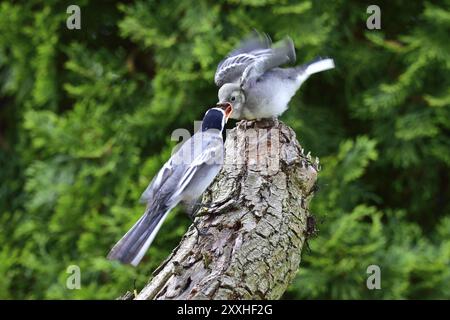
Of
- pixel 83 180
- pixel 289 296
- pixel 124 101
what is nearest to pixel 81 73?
pixel 124 101

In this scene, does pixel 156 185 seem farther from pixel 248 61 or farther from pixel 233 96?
pixel 248 61

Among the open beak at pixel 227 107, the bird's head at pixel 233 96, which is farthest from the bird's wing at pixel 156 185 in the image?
the bird's head at pixel 233 96

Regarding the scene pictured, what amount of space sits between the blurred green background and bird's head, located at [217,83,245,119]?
0.84 metres

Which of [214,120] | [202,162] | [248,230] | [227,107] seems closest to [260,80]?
[227,107]

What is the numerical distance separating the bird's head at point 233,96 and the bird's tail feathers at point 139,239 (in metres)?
0.66

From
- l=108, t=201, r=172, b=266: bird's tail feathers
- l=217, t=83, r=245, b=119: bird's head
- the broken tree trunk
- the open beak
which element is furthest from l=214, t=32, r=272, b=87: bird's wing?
l=108, t=201, r=172, b=266: bird's tail feathers

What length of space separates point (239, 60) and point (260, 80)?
15cm

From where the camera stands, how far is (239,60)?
10.3 feet

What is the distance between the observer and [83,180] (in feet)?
13.4

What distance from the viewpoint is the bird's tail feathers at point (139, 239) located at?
221 cm

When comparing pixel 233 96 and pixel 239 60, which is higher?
pixel 239 60

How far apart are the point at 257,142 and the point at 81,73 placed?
1.62 metres

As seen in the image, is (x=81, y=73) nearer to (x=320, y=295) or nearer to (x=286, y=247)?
(x=320, y=295)
